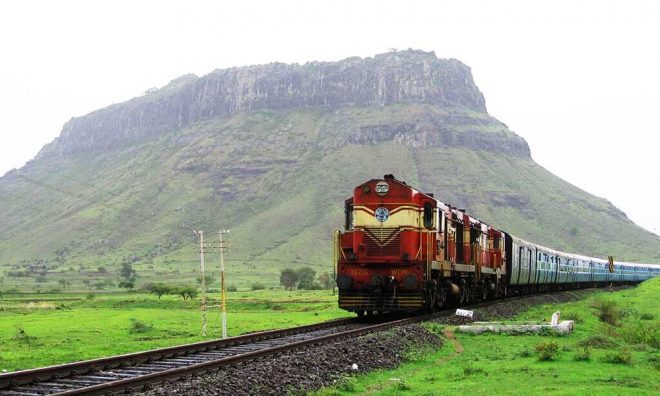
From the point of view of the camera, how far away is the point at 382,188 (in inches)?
1168

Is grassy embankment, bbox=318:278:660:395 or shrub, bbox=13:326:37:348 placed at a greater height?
grassy embankment, bbox=318:278:660:395

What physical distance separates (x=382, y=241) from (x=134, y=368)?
44.9 feet

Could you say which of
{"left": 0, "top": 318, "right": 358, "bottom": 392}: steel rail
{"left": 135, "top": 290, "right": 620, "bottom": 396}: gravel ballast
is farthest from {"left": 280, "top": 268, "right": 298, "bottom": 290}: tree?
{"left": 0, "top": 318, "right": 358, "bottom": 392}: steel rail

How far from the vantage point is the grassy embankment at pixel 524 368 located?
54.0 ft

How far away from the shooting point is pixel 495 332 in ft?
91.0

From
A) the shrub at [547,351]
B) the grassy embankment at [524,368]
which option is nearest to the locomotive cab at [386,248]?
the grassy embankment at [524,368]

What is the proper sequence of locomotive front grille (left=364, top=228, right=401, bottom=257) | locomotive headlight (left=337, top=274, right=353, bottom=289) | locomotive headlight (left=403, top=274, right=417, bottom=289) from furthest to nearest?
locomotive front grille (left=364, top=228, right=401, bottom=257)
locomotive headlight (left=337, top=274, right=353, bottom=289)
locomotive headlight (left=403, top=274, right=417, bottom=289)

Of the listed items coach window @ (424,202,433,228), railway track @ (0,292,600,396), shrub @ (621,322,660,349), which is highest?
coach window @ (424,202,433,228)

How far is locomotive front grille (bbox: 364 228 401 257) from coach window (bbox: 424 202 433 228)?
1.39m

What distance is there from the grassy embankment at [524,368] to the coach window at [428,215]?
4.17m

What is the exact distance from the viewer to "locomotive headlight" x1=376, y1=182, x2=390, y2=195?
97.0 ft

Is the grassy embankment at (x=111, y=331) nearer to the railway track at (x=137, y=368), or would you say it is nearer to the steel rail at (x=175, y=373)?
the railway track at (x=137, y=368)

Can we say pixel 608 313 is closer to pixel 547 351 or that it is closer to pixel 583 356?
pixel 583 356

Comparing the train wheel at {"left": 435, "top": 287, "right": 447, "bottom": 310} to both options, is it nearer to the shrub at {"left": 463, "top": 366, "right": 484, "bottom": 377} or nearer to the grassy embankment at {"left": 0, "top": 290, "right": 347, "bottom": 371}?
the grassy embankment at {"left": 0, "top": 290, "right": 347, "bottom": 371}
